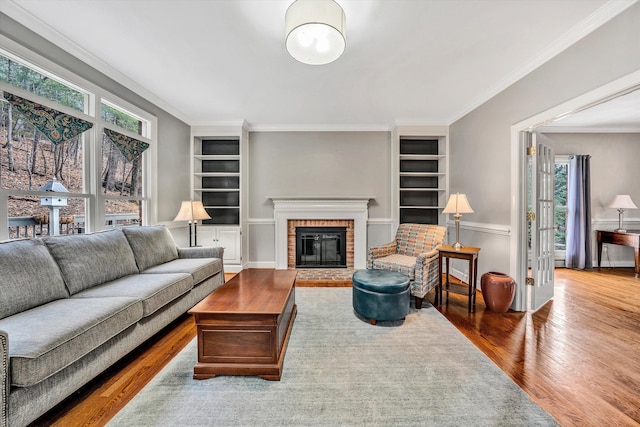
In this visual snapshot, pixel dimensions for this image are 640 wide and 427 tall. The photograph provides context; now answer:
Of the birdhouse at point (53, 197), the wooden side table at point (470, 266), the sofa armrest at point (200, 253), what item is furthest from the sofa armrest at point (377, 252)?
the birdhouse at point (53, 197)

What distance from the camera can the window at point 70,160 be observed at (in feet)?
6.66

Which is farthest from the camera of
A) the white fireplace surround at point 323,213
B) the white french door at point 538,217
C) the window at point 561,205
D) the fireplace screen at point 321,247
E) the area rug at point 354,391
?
the window at point 561,205

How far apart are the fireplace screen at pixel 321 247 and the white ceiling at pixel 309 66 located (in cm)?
209

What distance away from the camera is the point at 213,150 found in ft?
15.2

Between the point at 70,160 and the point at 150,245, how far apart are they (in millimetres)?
1093

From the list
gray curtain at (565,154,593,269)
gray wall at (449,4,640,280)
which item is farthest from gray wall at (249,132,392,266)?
gray curtain at (565,154,593,269)

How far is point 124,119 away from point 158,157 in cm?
62

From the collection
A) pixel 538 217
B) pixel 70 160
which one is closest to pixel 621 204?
pixel 538 217

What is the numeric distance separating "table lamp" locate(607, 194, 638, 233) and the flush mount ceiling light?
5641mm

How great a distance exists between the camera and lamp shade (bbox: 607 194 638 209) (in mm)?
4323

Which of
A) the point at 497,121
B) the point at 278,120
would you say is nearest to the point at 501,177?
the point at 497,121

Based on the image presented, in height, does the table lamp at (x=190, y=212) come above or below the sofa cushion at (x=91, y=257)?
above

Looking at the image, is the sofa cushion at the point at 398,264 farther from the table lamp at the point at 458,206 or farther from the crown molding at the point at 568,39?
the crown molding at the point at 568,39

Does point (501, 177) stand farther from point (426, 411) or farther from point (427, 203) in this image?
point (426, 411)
